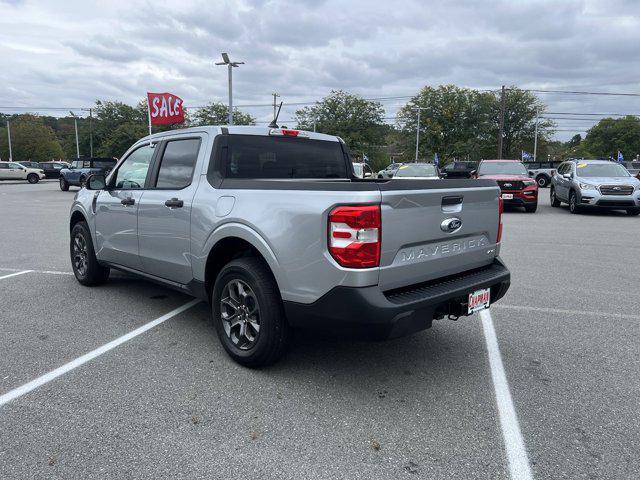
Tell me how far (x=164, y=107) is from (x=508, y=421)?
2855 cm

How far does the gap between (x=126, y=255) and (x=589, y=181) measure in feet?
45.5

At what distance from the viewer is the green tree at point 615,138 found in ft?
335

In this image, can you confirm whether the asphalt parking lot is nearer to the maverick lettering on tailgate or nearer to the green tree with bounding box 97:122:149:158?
the maverick lettering on tailgate

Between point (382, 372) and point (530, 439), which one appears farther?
point (382, 372)

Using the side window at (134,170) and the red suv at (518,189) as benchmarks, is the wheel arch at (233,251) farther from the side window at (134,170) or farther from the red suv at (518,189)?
the red suv at (518,189)

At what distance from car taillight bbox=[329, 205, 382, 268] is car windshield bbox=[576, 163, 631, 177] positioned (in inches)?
568

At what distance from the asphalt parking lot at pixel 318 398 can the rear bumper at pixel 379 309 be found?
503 mm

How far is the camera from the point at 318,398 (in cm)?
324

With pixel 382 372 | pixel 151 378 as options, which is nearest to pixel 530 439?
pixel 382 372

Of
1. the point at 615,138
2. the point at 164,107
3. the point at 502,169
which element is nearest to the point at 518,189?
the point at 502,169

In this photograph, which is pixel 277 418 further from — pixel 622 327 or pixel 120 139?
pixel 120 139

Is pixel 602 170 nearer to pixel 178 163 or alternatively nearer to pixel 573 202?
pixel 573 202

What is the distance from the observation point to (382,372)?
364cm

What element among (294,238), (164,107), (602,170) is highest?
(164,107)
